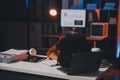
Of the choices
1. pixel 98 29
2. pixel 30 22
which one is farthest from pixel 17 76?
pixel 30 22

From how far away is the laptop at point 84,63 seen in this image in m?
1.91

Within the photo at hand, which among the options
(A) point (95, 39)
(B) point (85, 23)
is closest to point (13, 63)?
(A) point (95, 39)

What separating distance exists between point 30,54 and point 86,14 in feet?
12.1

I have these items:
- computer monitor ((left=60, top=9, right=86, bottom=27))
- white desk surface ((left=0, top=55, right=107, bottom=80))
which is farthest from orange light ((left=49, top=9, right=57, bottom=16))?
white desk surface ((left=0, top=55, right=107, bottom=80))

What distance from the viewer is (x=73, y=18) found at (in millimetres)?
5930

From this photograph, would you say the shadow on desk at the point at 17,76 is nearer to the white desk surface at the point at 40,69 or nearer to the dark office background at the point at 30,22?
the white desk surface at the point at 40,69

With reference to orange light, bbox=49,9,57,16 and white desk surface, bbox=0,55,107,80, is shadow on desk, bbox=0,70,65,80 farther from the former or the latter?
orange light, bbox=49,9,57,16

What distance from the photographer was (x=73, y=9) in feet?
19.5

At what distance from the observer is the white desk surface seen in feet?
6.40

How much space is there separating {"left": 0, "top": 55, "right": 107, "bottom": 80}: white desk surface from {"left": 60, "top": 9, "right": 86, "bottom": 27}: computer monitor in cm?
359

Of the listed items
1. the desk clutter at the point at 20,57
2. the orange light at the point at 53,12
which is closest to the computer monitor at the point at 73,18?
the orange light at the point at 53,12

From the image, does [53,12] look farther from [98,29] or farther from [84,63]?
[84,63]

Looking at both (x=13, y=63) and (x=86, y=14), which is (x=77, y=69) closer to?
(x=13, y=63)

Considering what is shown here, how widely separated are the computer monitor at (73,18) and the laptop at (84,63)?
3.87m
